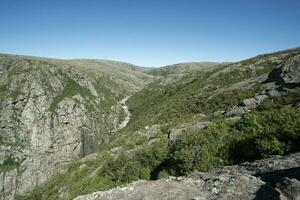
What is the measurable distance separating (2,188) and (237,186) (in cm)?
12260

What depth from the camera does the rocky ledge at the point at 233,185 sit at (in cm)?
1174

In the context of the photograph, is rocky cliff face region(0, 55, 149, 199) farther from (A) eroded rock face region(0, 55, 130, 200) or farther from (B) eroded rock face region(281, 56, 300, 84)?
(B) eroded rock face region(281, 56, 300, 84)

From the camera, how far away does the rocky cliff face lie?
122 meters

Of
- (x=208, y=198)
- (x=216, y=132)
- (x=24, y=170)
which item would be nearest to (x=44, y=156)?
(x=24, y=170)

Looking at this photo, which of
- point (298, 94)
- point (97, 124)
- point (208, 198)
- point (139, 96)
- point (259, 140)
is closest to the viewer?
point (208, 198)

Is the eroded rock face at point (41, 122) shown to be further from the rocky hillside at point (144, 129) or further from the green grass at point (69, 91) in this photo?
the rocky hillside at point (144, 129)

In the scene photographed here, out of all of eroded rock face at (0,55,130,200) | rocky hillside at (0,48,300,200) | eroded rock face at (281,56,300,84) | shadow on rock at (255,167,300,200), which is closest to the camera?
shadow on rock at (255,167,300,200)

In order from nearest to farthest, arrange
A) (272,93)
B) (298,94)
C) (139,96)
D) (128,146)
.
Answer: (298,94) < (272,93) < (128,146) < (139,96)

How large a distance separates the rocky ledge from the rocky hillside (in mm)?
86

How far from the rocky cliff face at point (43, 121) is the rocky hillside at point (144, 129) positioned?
1.50ft

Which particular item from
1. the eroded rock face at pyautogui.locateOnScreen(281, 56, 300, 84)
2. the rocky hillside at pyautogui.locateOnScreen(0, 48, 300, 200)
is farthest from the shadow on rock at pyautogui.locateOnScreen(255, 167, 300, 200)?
the eroded rock face at pyautogui.locateOnScreen(281, 56, 300, 84)

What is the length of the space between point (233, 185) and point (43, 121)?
13567 cm

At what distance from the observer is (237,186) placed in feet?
42.2

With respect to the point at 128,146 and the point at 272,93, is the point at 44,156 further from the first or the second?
the point at 272,93
